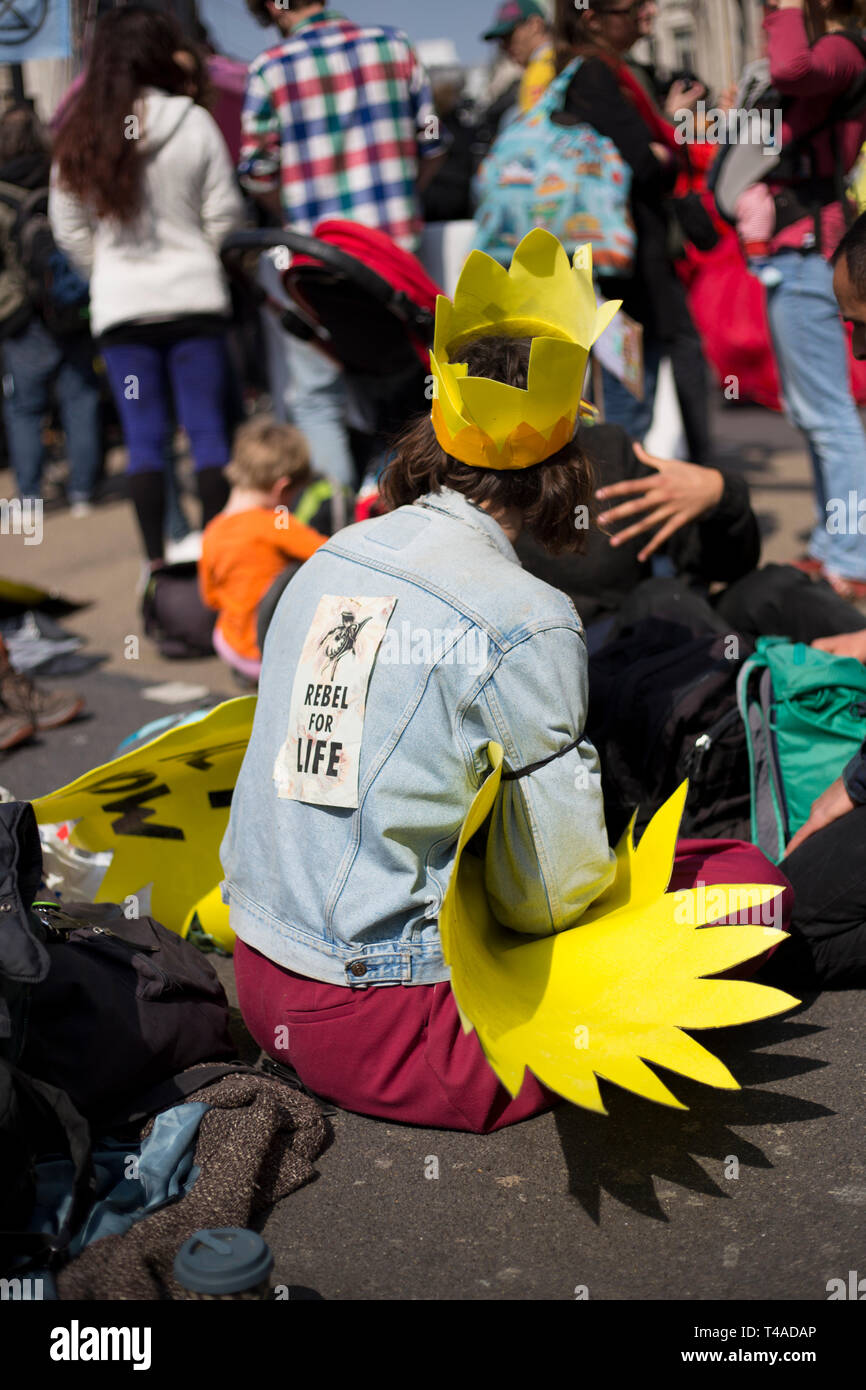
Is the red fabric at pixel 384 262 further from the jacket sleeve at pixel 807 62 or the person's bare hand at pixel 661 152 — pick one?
the person's bare hand at pixel 661 152

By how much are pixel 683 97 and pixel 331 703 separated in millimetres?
4394

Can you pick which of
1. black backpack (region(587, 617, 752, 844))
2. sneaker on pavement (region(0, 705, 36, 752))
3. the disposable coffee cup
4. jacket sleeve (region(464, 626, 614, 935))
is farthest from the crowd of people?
sneaker on pavement (region(0, 705, 36, 752))

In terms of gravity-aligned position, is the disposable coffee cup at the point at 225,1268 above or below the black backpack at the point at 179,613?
above

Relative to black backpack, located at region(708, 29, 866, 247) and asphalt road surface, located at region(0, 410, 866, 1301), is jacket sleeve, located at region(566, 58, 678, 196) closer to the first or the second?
black backpack, located at region(708, 29, 866, 247)

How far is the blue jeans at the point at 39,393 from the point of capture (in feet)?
24.5

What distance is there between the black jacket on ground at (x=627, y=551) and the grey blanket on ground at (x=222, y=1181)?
5.38ft

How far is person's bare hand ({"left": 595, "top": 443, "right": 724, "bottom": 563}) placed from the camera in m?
3.37

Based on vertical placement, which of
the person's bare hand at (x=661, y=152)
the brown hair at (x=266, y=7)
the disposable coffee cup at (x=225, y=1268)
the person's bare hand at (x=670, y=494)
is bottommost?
the disposable coffee cup at (x=225, y=1268)

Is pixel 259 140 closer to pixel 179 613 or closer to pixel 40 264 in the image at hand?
pixel 179 613

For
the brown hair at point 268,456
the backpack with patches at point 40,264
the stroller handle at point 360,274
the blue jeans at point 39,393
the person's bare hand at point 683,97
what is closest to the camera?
the stroller handle at point 360,274

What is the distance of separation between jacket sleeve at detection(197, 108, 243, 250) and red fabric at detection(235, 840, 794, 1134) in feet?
12.2

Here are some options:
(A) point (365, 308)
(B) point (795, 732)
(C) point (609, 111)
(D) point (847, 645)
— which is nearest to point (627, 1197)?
(B) point (795, 732)

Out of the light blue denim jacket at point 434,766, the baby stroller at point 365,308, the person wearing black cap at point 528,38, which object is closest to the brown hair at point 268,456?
the baby stroller at point 365,308

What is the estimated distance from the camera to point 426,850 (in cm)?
221
